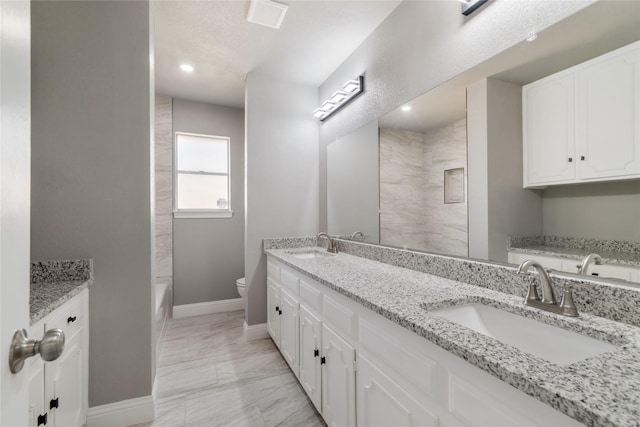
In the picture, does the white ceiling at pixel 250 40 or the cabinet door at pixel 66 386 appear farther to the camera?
the white ceiling at pixel 250 40

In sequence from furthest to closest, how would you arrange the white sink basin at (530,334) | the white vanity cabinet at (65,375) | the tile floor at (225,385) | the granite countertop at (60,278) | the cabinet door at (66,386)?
the tile floor at (225,385)
the granite countertop at (60,278)
the cabinet door at (66,386)
the white vanity cabinet at (65,375)
the white sink basin at (530,334)

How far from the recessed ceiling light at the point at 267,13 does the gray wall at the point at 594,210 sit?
1937 millimetres

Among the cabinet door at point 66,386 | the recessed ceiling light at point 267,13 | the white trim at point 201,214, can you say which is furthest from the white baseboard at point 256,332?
the recessed ceiling light at point 267,13

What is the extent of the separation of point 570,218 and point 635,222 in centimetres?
18

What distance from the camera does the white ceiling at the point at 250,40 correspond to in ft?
6.47

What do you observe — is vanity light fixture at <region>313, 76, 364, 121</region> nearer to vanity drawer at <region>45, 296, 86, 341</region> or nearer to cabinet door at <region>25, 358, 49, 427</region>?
vanity drawer at <region>45, 296, 86, 341</region>

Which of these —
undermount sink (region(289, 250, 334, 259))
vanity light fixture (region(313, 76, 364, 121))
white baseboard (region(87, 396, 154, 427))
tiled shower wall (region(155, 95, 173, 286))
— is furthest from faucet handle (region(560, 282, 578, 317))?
tiled shower wall (region(155, 95, 173, 286))

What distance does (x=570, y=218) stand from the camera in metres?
1.09

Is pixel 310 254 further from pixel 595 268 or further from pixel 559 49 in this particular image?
pixel 559 49

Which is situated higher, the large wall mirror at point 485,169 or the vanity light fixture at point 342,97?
the vanity light fixture at point 342,97

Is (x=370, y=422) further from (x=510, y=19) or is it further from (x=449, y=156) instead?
(x=510, y=19)

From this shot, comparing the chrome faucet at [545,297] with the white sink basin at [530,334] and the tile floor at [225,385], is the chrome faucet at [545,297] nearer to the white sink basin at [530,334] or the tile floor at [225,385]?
the white sink basin at [530,334]

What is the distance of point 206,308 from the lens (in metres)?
3.53

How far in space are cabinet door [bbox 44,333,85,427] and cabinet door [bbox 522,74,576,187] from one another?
2.15m
